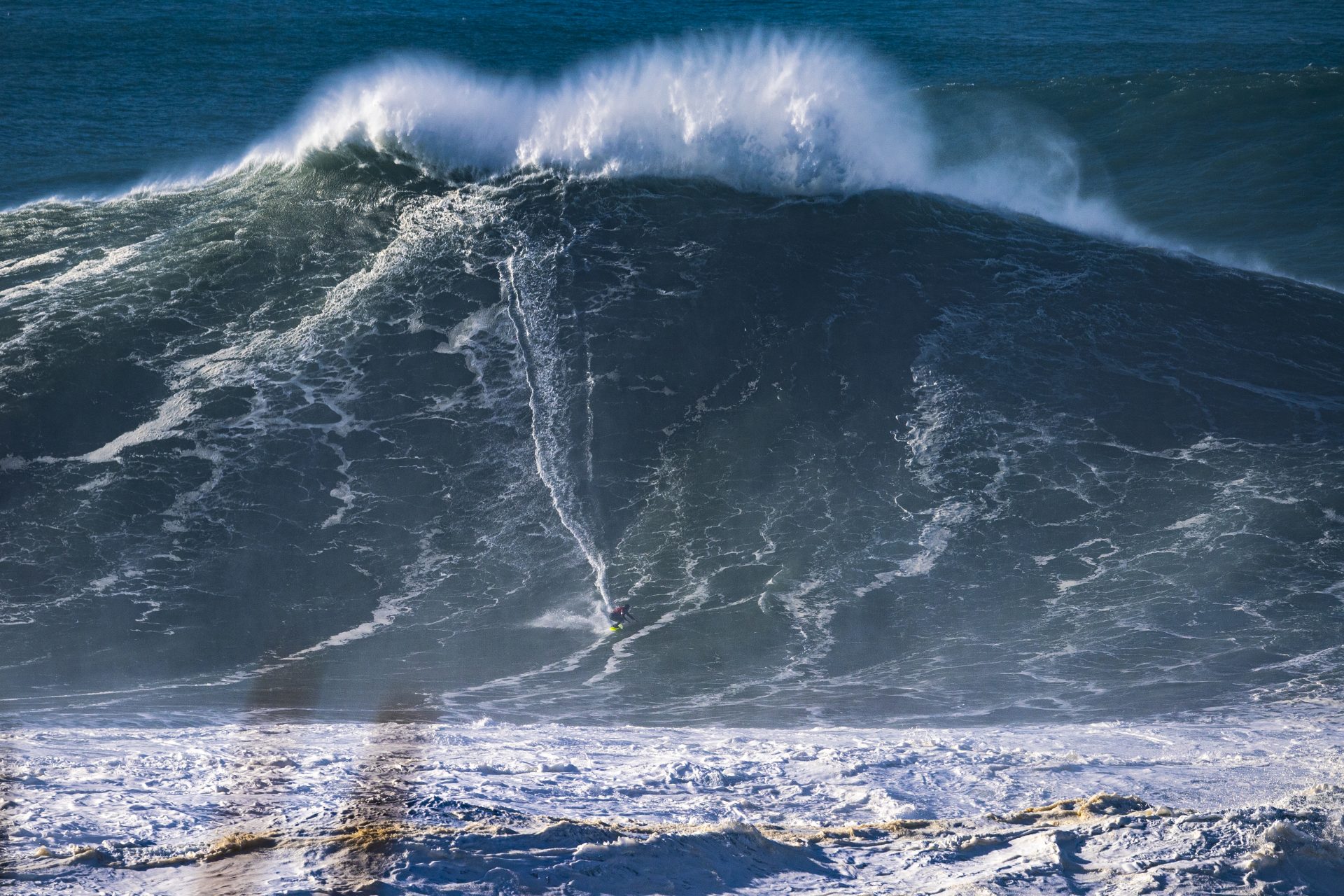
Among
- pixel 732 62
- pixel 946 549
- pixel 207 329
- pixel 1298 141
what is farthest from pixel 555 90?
pixel 1298 141

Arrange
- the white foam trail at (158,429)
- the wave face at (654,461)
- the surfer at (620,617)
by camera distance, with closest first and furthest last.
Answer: the wave face at (654,461) → the surfer at (620,617) → the white foam trail at (158,429)

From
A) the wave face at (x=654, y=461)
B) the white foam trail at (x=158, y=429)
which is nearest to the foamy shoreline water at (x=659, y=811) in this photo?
the wave face at (x=654, y=461)

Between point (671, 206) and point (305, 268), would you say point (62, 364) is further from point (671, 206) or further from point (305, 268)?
point (671, 206)

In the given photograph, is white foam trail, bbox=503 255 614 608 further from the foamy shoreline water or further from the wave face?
the foamy shoreline water

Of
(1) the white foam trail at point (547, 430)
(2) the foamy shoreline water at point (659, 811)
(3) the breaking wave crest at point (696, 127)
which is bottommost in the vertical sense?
(2) the foamy shoreline water at point (659, 811)

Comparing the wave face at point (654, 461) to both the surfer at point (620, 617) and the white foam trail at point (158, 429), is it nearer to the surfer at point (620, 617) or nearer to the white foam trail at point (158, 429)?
the white foam trail at point (158, 429)

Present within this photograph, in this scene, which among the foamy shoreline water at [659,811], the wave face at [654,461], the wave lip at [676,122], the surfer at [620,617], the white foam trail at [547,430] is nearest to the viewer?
the foamy shoreline water at [659,811]

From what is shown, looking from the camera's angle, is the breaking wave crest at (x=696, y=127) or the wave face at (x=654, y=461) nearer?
the wave face at (x=654, y=461)

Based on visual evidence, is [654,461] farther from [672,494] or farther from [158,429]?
[158,429]
